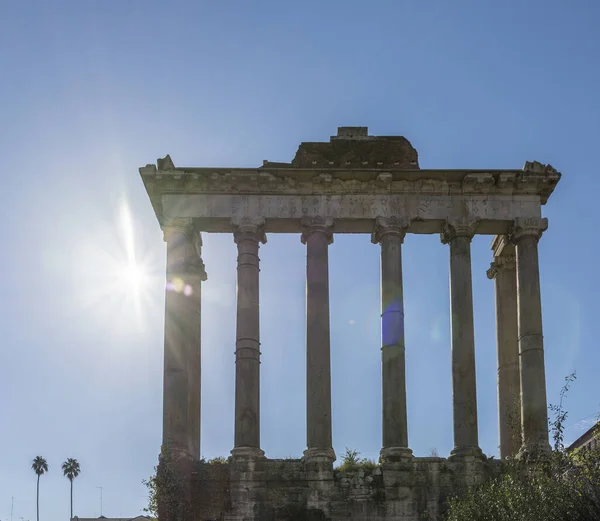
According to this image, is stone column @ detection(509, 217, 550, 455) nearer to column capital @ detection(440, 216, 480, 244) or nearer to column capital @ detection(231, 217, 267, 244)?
column capital @ detection(440, 216, 480, 244)

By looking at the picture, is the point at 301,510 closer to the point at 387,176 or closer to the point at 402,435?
the point at 402,435

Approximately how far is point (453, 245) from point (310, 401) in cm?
684

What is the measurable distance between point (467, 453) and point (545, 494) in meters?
9.43

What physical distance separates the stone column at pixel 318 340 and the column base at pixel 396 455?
1.56 metres

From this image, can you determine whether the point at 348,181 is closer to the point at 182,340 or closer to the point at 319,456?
the point at 182,340

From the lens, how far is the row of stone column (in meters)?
39.8

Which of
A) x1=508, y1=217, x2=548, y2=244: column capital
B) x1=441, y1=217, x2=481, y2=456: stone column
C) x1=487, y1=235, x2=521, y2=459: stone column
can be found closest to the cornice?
x1=508, y1=217, x2=548, y2=244: column capital

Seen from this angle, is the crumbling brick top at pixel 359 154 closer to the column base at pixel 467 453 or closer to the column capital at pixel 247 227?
the column capital at pixel 247 227

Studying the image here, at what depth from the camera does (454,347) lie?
41.0 metres

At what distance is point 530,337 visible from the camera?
134 ft

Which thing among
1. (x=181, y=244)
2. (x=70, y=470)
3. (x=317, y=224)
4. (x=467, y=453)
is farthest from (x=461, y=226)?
(x=70, y=470)

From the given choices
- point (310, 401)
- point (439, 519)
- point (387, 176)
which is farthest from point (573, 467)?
point (387, 176)

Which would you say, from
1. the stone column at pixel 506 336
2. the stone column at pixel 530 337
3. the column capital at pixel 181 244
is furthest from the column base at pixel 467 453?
the column capital at pixel 181 244

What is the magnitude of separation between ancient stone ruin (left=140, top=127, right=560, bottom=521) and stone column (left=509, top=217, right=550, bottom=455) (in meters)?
0.04
